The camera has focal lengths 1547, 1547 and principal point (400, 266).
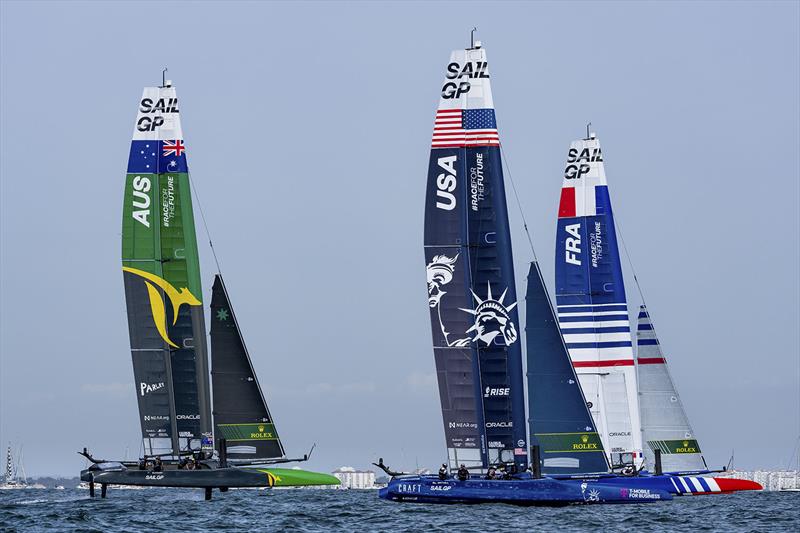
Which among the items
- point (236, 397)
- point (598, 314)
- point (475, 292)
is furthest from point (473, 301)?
point (598, 314)

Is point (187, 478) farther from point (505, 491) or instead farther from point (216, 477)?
point (505, 491)

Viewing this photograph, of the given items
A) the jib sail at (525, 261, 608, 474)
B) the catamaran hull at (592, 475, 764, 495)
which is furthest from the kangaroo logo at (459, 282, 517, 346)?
the catamaran hull at (592, 475, 764, 495)

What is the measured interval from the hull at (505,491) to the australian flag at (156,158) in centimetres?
1683

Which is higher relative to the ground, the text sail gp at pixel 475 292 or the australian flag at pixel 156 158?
the australian flag at pixel 156 158

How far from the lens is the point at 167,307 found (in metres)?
55.1

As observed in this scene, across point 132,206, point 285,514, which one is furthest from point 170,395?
point 285,514

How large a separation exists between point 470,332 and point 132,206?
54.5 feet

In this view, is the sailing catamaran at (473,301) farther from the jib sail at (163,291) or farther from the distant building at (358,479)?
the distant building at (358,479)

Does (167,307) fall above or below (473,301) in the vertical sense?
above

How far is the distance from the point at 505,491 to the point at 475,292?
5.67 metres

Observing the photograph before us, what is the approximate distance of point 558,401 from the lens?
44125 millimetres

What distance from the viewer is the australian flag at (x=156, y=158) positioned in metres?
55.1

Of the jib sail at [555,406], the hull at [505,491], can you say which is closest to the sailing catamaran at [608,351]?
the jib sail at [555,406]

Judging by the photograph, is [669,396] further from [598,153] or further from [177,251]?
[177,251]
